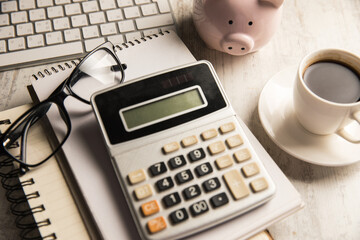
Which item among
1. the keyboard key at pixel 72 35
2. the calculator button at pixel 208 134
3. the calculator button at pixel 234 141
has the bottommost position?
the calculator button at pixel 234 141

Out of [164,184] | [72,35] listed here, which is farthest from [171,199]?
[72,35]

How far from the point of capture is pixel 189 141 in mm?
460

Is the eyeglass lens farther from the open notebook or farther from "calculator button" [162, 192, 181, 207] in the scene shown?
"calculator button" [162, 192, 181, 207]

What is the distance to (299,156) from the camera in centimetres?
49

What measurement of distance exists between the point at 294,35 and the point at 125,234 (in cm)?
44

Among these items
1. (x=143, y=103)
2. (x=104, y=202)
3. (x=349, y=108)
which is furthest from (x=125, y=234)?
(x=349, y=108)

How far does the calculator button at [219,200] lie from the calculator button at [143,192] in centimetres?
7

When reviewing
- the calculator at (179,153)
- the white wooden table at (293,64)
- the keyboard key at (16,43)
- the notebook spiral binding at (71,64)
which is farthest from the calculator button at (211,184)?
the keyboard key at (16,43)

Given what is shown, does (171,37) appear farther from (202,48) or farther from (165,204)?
(165,204)

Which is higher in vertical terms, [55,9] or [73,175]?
[55,9]

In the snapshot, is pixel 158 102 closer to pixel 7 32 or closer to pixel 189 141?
pixel 189 141

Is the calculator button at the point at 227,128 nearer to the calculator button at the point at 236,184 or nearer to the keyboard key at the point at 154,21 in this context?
the calculator button at the point at 236,184

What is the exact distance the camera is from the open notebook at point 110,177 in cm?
44

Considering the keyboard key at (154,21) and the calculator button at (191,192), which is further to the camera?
the keyboard key at (154,21)
